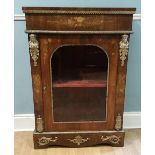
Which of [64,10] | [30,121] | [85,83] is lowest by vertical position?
[30,121]

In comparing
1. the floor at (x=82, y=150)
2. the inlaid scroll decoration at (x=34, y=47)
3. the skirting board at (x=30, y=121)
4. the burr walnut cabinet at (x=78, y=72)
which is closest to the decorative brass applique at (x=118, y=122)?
the burr walnut cabinet at (x=78, y=72)

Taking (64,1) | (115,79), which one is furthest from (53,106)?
(64,1)

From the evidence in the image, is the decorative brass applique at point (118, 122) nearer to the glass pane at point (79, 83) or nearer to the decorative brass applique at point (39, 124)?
the glass pane at point (79, 83)

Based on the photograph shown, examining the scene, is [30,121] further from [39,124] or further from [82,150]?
[82,150]

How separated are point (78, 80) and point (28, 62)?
40 centimetres

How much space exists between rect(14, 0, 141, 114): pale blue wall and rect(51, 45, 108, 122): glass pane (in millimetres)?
324

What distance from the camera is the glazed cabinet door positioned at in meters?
1.35

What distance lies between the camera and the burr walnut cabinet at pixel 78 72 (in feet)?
4.24

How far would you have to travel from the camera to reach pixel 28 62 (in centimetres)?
164

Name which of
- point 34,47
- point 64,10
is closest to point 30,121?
point 34,47

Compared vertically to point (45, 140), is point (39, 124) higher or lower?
higher

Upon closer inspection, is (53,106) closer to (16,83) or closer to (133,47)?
(16,83)
